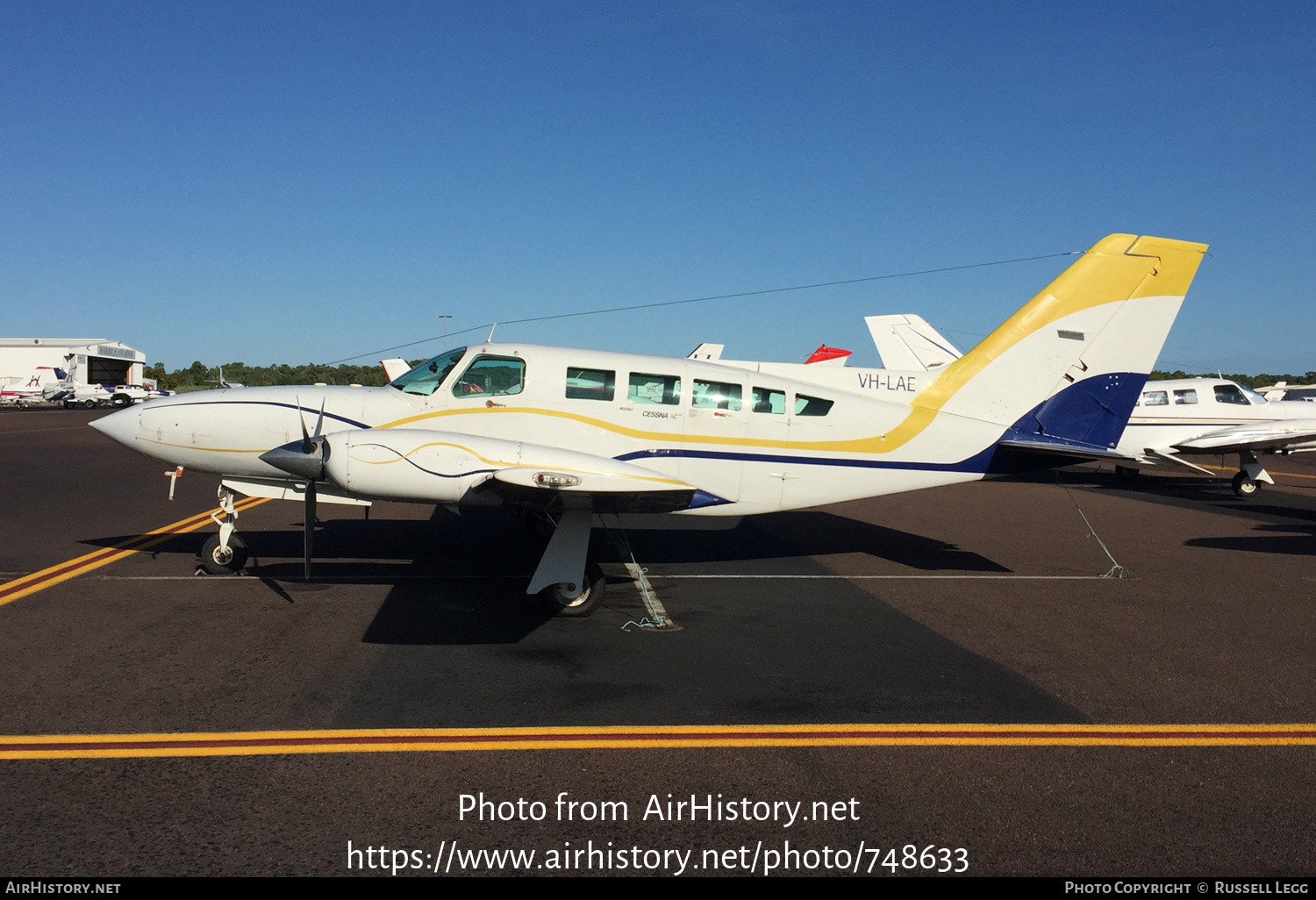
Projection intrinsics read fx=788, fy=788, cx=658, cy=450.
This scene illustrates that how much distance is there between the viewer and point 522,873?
373 centimetres

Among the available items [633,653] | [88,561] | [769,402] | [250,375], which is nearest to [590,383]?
[769,402]

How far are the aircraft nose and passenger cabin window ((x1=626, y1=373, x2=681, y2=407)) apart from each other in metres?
5.38

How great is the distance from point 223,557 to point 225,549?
9cm

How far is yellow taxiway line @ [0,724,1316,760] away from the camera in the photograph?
488cm

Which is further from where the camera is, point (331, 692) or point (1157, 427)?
point (1157, 427)

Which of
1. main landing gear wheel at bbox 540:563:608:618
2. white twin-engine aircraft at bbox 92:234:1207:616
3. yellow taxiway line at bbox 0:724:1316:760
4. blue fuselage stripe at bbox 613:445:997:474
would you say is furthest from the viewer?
blue fuselage stripe at bbox 613:445:997:474

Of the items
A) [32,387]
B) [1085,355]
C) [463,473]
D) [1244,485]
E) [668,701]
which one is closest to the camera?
[668,701]

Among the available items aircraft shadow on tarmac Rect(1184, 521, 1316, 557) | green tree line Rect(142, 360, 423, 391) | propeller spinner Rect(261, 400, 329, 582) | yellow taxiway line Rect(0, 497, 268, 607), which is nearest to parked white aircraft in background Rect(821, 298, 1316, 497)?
aircraft shadow on tarmac Rect(1184, 521, 1316, 557)

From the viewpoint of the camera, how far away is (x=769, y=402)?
916cm

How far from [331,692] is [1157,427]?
22.1m

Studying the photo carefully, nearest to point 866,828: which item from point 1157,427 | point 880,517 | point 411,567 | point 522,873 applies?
point 522,873

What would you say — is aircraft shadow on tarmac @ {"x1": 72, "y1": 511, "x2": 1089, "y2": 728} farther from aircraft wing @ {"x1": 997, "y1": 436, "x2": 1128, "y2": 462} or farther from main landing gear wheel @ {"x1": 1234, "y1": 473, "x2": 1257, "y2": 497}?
main landing gear wheel @ {"x1": 1234, "y1": 473, "x2": 1257, "y2": 497}

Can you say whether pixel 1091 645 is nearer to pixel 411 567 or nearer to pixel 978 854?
pixel 978 854

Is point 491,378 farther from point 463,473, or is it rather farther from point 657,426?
point 657,426
